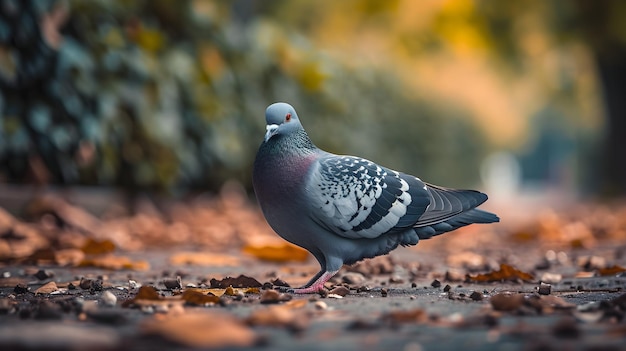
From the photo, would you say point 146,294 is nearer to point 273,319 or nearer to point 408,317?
point 273,319

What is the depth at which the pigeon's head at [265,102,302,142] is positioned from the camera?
3.40m

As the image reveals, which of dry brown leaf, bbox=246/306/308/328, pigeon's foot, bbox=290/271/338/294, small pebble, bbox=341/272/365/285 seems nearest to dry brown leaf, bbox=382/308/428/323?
dry brown leaf, bbox=246/306/308/328

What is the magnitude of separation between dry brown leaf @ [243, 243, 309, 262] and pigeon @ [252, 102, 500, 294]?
1.59 metres

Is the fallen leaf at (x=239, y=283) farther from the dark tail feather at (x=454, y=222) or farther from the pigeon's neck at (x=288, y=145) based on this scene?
the dark tail feather at (x=454, y=222)

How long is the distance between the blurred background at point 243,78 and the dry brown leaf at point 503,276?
11.1ft

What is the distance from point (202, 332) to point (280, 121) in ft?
5.03

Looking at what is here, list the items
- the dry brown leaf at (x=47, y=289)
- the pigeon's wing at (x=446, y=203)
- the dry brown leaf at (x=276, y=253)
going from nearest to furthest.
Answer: the dry brown leaf at (x=47, y=289) → the pigeon's wing at (x=446, y=203) → the dry brown leaf at (x=276, y=253)

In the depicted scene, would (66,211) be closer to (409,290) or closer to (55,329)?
(409,290)

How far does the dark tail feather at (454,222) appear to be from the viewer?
3656 mm

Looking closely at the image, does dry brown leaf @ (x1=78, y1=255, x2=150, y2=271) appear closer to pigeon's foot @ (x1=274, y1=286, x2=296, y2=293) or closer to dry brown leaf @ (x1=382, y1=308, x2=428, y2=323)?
pigeon's foot @ (x1=274, y1=286, x2=296, y2=293)

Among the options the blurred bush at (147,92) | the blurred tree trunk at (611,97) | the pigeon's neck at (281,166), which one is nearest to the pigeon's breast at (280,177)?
the pigeon's neck at (281,166)

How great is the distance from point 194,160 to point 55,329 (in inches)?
255

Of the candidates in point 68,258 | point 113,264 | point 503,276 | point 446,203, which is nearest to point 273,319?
point 446,203

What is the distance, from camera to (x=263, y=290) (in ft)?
11.2
